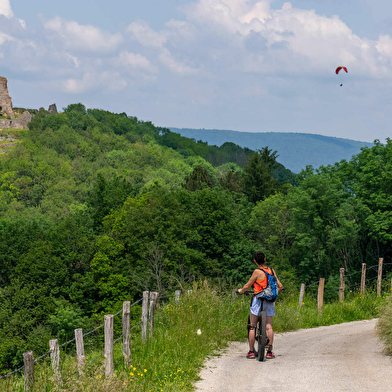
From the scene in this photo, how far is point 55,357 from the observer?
6.39m

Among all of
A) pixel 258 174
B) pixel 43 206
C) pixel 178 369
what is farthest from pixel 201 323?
pixel 43 206

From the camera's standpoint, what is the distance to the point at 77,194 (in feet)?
333

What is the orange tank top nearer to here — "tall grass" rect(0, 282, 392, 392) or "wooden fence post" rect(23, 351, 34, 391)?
"tall grass" rect(0, 282, 392, 392)

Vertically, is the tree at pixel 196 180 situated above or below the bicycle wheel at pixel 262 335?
above

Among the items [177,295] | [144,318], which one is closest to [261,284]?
[144,318]

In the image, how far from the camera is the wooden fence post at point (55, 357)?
624 centimetres

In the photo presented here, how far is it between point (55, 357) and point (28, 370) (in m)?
0.40

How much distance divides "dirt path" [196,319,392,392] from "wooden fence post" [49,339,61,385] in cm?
167

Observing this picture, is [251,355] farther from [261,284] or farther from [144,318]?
[144,318]

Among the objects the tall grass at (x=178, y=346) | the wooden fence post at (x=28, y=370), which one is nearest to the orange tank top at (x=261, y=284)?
the tall grass at (x=178, y=346)

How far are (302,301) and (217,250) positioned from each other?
106ft

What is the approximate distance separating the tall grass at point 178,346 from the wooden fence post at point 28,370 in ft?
0.32

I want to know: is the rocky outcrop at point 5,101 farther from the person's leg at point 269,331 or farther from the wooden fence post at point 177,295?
the person's leg at point 269,331

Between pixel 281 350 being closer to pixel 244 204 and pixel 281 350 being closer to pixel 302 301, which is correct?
pixel 302 301
